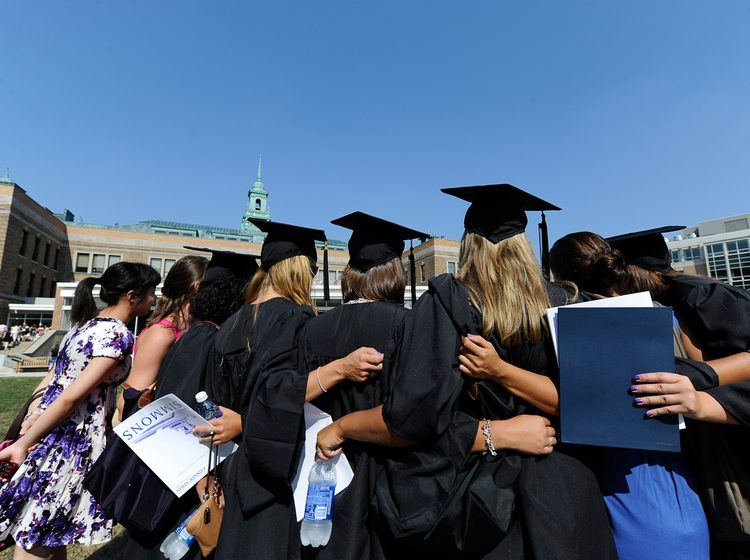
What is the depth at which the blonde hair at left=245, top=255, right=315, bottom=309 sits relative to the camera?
92.9 inches

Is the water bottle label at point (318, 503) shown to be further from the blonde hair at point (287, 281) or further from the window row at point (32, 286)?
the window row at point (32, 286)

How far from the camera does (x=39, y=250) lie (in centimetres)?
3925

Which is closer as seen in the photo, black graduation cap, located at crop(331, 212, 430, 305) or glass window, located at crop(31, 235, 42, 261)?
black graduation cap, located at crop(331, 212, 430, 305)

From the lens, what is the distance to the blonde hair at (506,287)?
1.50 metres

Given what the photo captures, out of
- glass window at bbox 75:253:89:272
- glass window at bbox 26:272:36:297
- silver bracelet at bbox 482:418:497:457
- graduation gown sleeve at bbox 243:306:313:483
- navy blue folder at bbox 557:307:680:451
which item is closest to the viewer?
navy blue folder at bbox 557:307:680:451

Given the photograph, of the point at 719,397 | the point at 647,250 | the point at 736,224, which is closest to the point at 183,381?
the point at 719,397

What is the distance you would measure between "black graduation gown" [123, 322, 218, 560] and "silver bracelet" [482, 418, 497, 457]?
59.7 inches

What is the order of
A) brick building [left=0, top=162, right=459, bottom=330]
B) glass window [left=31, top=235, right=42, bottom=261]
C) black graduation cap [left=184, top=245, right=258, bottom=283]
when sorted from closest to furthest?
1. black graduation cap [left=184, top=245, right=258, bottom=283]
2. brick building [left=0, top=162, right=459, bottom=330]
3. glass window [left=31, top=235, right=42, bottom=261]

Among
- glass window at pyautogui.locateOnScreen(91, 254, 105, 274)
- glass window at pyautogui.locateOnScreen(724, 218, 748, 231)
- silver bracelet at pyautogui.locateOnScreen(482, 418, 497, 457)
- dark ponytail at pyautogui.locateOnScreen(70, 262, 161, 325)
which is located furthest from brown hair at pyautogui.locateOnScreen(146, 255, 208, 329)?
glass window at pyautogui.locateOnScreen(724, 218, 748, 231)

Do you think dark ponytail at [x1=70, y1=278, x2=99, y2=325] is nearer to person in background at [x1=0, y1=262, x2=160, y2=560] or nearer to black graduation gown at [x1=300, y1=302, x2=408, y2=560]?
person in background at [x1=0, y1=262, x2=160, y2=560]

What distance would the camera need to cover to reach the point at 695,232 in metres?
53.2

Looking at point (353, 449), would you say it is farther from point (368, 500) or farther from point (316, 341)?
point (316, 341)

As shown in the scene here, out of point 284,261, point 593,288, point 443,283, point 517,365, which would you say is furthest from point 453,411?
point 284,261

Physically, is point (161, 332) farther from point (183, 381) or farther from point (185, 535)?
point (185, 535)
